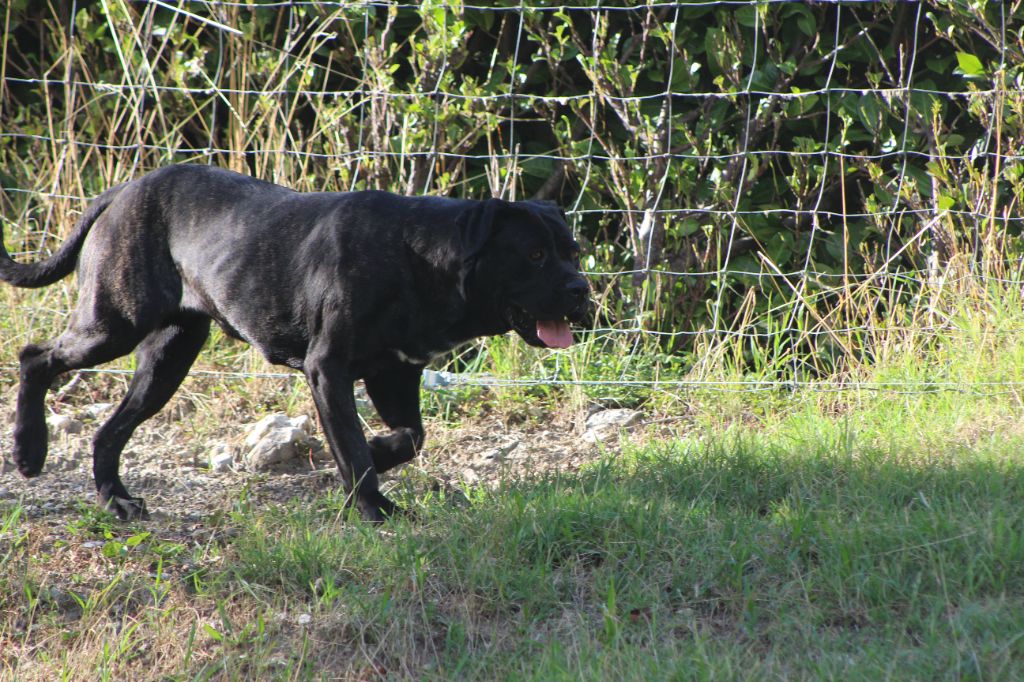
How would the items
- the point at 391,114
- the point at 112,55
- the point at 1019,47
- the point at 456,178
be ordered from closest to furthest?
the point at 1019,47
the point at 391,114
the point at 456,178
the point at 112,55

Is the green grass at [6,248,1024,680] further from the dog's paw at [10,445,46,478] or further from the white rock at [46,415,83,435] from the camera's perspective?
the white rock at [46,415,83,435]

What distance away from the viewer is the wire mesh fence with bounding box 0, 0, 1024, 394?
5.55m

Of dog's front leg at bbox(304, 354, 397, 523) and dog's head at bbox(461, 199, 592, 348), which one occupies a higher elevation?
dog's head at bbox(461, 199, 592, 348)

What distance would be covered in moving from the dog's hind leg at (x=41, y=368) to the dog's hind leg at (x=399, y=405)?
936mm

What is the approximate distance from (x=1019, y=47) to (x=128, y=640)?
15.8 feet

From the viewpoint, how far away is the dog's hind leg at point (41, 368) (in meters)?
4.18

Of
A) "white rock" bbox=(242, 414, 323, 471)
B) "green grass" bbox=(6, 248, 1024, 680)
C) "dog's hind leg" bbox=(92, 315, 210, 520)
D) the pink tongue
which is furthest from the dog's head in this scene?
"white rock" bbox=(242, 414, 323, 471)

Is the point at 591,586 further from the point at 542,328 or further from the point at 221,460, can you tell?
the point at 221,460

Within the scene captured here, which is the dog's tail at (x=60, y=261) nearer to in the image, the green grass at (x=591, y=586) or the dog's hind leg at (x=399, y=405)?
the green grass at (x=591, y=586)

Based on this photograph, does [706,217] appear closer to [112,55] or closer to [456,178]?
[456,178]

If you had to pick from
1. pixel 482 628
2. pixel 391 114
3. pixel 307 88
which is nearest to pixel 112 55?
pixel 307 88

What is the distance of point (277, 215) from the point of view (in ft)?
13.7

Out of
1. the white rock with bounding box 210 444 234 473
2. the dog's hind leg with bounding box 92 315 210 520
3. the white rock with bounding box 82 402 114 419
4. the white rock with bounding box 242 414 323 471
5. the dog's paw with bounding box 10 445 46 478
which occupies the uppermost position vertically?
the dog's hind leg with bounding box 92 315 210 520

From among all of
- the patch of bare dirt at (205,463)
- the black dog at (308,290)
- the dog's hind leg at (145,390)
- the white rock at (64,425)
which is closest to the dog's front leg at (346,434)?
the black dog at (308,290)
